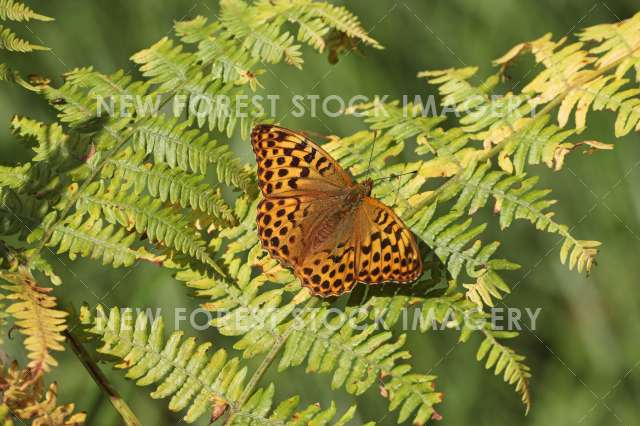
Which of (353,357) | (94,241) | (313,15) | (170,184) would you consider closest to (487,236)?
(313,15)

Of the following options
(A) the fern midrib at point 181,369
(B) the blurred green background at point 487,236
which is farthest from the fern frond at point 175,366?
(B) the blurred green background at point 487,236

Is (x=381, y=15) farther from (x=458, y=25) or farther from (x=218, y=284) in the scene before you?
(x=218, y=284)

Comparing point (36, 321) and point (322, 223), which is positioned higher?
point (322, 223)

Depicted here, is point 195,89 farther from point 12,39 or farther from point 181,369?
point 181,369

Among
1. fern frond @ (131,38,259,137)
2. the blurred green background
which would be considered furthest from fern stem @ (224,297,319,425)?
the blurred green background

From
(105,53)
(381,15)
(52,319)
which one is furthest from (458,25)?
(52,319)

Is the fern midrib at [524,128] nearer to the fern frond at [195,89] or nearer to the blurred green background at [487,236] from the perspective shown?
the fern frond at [195,89]
